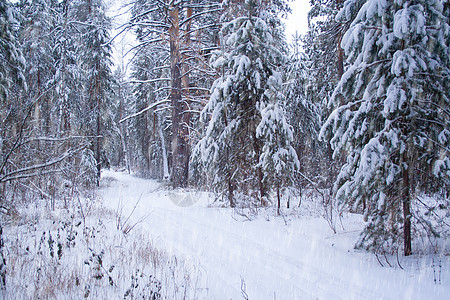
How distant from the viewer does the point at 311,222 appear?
7426 millimetres

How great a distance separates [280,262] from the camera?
15.6ft

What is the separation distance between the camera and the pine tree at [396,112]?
4277 millimetres

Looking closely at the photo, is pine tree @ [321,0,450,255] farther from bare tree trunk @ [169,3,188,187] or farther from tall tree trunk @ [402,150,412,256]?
bare tree trunk @ [169,3,188,187]

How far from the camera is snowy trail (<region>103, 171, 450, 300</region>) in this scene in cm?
366

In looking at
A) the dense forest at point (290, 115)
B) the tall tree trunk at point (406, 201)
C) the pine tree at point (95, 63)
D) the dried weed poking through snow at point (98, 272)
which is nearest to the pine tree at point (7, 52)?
the dense forest at point (290, 115)

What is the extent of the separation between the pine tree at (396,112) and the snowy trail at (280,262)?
2.45ft

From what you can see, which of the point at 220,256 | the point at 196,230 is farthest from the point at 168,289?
the point at 196,230

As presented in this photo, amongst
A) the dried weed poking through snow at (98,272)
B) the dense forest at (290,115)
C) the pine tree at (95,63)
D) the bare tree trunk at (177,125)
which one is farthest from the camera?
the pine tree at (95,63)

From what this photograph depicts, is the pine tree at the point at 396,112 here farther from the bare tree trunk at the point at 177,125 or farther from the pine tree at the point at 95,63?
the pine tree at the point at 95,63

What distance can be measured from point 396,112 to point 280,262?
3.33 m

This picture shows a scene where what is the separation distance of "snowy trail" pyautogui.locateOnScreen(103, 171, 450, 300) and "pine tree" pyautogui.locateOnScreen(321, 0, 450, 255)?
29.4 inches

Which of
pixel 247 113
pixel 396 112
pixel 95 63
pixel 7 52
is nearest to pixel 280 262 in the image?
pixel 396 112

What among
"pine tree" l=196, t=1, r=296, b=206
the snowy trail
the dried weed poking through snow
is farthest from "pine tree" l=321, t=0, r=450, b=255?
Result: the dried weed poking through snow

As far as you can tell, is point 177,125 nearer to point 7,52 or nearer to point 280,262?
point 7,52
